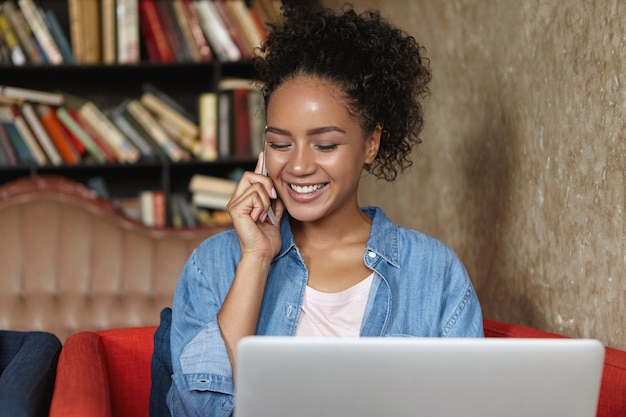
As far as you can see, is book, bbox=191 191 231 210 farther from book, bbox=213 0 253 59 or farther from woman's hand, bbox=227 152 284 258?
woman's hand, bbox=227 152 284 258

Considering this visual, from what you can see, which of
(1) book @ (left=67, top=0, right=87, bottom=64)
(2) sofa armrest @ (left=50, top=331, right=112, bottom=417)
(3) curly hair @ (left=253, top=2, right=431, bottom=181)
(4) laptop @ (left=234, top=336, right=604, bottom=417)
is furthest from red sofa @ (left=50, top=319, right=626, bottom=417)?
(1) book @ (left=67, top=0, right=87, bottom=64)

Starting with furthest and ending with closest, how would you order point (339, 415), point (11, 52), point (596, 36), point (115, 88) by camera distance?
point (115, 88)
point (11, 52)
point (596, 36)
point (339, 415)

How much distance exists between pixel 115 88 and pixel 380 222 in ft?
8.11

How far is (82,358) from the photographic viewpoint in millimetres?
1540

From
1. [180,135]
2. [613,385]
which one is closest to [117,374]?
[613,385]

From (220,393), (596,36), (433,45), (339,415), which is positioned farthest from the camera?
(433,45)

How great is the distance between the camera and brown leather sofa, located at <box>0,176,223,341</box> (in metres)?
2.78

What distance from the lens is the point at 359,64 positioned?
1.72 m

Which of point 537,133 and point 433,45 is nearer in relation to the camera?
point 537,133

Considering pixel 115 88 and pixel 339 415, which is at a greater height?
pixel 115 88

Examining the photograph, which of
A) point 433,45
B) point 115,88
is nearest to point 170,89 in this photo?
point 115,88

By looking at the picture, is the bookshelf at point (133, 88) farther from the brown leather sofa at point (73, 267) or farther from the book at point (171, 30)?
the brown leather sofa at point (73, 267)

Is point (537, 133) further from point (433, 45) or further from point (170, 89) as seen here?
point (170, 89)

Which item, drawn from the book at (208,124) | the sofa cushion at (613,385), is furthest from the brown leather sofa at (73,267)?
the sofa cushion at (613,385)
